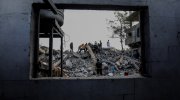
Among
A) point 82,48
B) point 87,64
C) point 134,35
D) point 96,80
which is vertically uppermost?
point 134,35

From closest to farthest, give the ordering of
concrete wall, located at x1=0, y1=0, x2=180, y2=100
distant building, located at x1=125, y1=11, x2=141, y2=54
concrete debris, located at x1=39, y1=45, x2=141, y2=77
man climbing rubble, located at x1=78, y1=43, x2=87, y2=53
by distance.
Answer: concrete wall, located at x1=0, y1=0, x2=180, y2=100 → concrete debris, located at x1=39, y1=45, x2=141, y2=77 → man climbing rubble, located at x1=78, y1=43, x2=87, y2=53 → distant building, located at x1=125, y1=11, x2=141, y2=54

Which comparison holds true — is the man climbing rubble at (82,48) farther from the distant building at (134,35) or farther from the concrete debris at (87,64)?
the distant building at (134,35)

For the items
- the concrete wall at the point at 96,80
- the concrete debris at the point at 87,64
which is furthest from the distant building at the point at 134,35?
the concrete wall at the point at 96,80

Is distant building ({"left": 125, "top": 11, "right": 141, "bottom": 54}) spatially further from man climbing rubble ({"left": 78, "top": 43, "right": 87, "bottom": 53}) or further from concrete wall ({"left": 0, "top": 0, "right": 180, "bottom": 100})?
concrete wall ({"left": 0, "top": 0, "right": 180, "bottom": 100})

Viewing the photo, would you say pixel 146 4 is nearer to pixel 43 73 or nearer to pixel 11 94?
pixel 11 94

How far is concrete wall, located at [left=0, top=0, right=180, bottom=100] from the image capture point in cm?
446

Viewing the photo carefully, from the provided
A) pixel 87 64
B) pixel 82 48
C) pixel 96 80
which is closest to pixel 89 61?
pixel 87 64

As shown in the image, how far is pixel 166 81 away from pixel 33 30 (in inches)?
129

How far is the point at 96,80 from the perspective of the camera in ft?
15.2

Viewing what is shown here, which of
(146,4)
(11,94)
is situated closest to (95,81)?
(11,94)

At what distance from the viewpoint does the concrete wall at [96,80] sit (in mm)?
4461

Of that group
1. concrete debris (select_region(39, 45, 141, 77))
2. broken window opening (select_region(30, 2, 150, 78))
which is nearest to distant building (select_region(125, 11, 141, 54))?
broken window opening (select_region(30, 2, 150, 78))

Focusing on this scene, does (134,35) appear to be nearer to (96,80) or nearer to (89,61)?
(89,61)

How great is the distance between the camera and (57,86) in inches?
179
